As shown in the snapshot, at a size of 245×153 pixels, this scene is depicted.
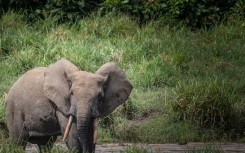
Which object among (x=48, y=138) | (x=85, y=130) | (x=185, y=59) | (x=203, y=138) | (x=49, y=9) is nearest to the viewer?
(x=85, y=130)

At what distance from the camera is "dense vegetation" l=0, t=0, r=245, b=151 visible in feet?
38.3

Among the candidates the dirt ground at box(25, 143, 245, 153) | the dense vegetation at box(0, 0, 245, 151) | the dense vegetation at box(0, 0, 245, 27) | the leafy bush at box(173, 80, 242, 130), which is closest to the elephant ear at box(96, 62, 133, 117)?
the dirt ground at box(25, 143, 245, 153)

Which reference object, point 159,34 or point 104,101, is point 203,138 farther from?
point 159,34

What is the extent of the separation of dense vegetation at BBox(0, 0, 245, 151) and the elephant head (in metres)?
2.55

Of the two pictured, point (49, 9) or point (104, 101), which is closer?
point (104, 101)

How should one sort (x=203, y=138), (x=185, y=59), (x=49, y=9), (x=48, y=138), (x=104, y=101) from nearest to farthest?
1. (x=104, y=101)
2. (x=48, y=138)
3. (x=203, y=138)
4. (x=185, y=59)
5. (x=49, y=9)

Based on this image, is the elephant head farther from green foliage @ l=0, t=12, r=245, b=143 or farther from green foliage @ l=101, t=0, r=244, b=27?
green foliage @ l=101, t=0, r=244, b=27

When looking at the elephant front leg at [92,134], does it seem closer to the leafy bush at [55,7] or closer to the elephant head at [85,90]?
the elephant head at [85,90]

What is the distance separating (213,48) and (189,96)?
338 centimetres

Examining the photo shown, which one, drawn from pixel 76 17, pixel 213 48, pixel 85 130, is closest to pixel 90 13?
pixel 76 17

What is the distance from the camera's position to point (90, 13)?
16547 mm

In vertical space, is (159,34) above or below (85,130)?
below

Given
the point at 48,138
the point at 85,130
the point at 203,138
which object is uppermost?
the point at 85,130

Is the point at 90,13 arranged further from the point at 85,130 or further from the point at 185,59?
the point at 85,130
